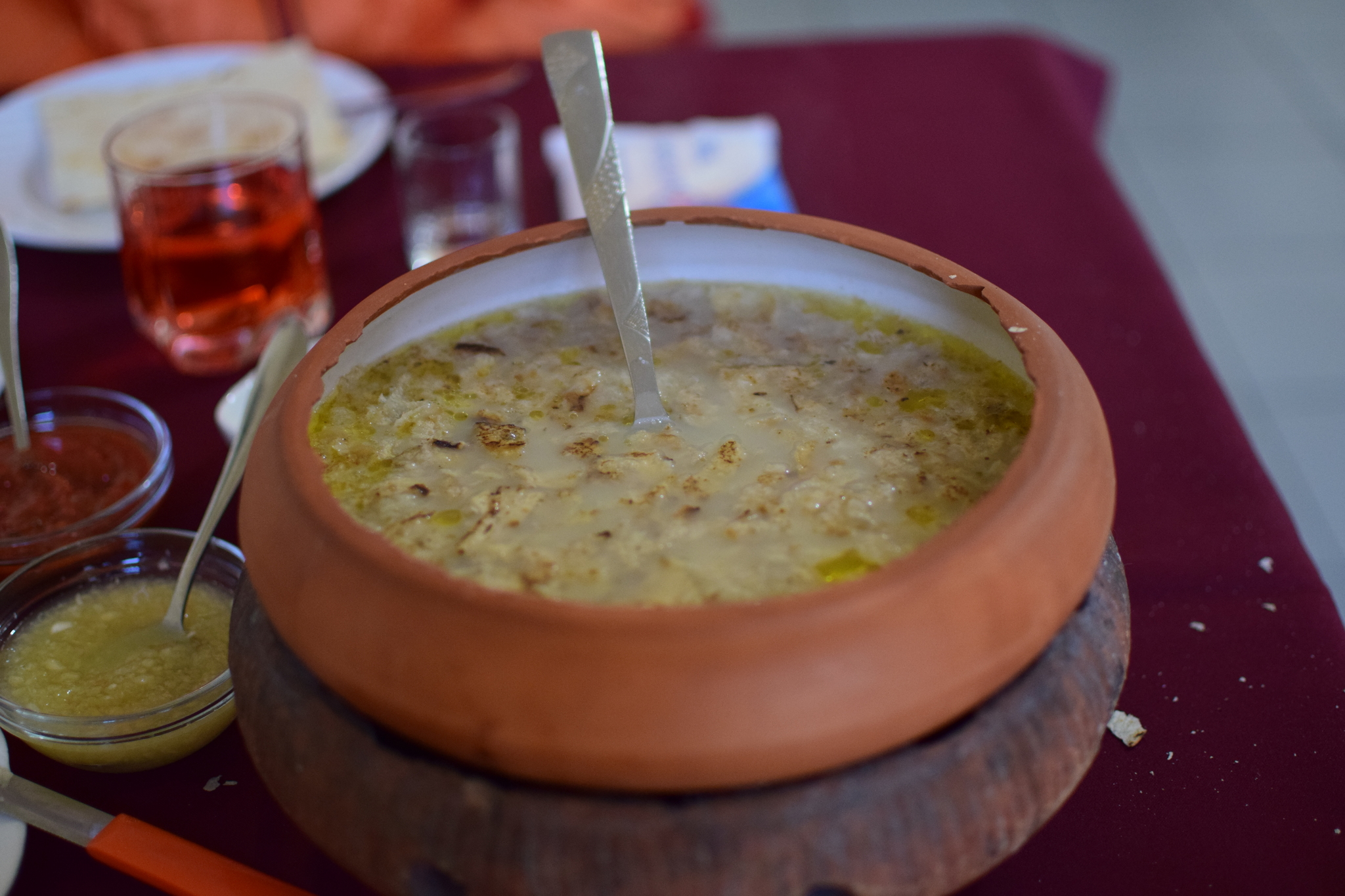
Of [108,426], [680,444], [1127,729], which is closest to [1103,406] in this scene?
[1127,729]

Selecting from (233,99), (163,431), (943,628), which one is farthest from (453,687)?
(233,99)

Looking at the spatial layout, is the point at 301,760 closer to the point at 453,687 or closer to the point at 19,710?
the point at 453,687

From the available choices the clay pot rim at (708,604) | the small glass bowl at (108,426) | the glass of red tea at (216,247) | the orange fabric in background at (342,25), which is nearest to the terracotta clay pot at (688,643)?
the clay pot rim at (708,604)

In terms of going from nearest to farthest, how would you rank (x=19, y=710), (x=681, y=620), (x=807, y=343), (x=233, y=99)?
1. (x=681, y=620)
2. (x=19, y=710)
3. (x=807, y=343)
4. (x=233, y=99)

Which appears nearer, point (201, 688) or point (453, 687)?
point (453, 687)

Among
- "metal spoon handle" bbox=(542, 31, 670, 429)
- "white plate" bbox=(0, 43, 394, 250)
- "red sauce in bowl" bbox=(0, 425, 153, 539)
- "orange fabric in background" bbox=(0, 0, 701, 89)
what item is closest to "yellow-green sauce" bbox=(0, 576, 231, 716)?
"red sauce in bowl" bbox=(0, 425, 153, 539)

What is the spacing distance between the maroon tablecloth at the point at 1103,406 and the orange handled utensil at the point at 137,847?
56mm

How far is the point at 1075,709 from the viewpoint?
0.58 meters

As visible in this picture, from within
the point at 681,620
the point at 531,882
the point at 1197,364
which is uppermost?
the point at 681,620

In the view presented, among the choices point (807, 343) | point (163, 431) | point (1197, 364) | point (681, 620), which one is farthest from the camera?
point (1197, 364)

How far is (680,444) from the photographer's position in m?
0.71

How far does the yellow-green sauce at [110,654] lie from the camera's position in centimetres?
74

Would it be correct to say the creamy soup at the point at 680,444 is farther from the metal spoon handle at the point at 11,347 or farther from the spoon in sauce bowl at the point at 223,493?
the metal spoon handle at the point at 11,347

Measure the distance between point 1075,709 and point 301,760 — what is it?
14.8 inches
